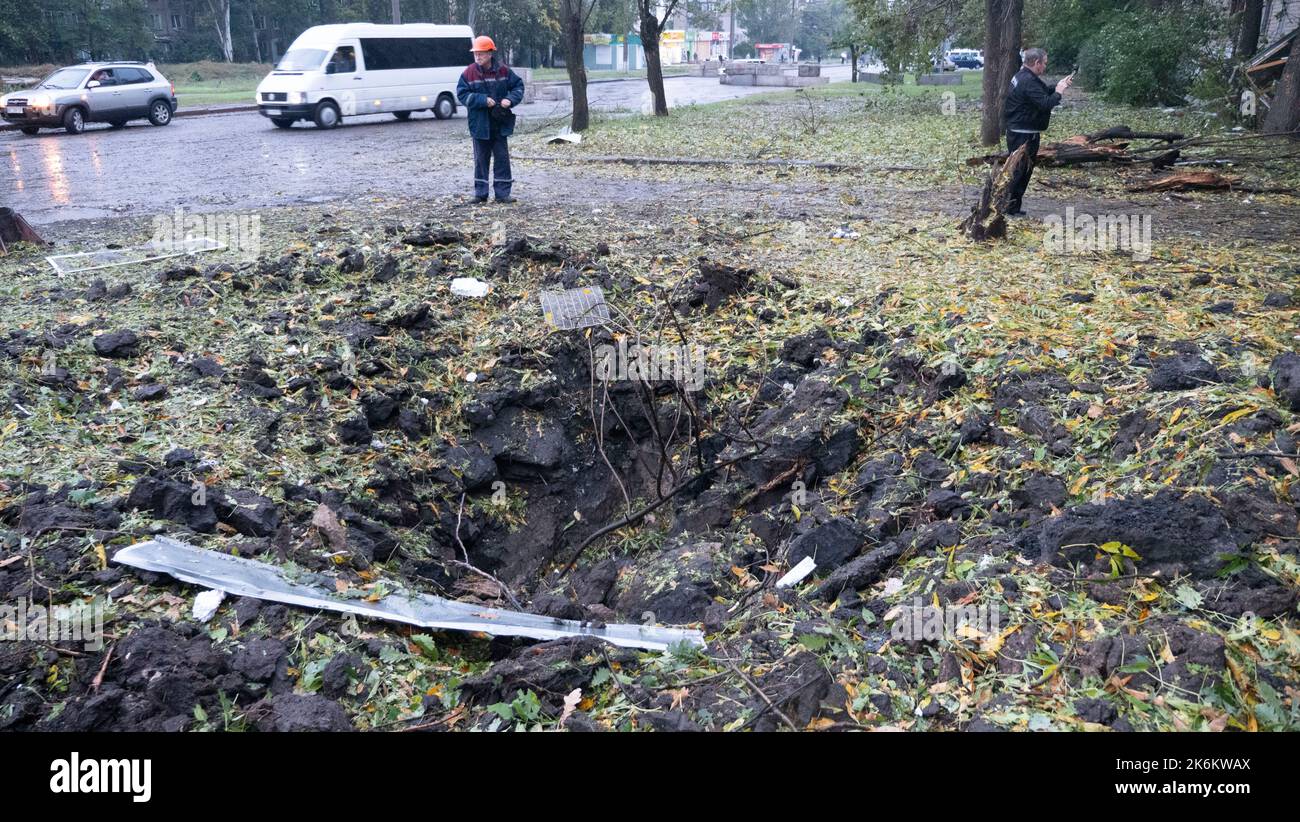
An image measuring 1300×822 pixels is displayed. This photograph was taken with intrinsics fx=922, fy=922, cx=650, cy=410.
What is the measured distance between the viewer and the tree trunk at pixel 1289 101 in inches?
542

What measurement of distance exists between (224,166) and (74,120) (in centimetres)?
796

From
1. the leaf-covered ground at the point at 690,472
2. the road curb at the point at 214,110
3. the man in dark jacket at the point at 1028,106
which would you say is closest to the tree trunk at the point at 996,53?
the man in dark jacket at the point at 1028,106

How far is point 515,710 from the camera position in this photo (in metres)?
3.23

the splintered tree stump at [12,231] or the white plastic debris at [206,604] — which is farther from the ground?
the splintered tree stump at [12,231]

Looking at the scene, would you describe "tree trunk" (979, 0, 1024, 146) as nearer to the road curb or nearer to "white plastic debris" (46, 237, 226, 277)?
"white plastic debris" (46, 237, 226, 277)

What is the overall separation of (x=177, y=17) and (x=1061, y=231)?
52.2 m

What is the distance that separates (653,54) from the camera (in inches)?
Result: 863

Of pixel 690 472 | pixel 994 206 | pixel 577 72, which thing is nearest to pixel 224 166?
pixel 577 72

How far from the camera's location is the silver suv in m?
19.0

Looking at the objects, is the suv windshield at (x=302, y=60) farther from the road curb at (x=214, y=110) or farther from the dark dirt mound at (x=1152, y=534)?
the dark dirt mound at (x=1152, y=534)

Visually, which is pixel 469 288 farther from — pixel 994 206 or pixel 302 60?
pixel 302 60

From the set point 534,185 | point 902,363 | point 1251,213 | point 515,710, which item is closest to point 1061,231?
point 1251,213

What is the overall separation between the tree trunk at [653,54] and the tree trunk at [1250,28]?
41.3ft
